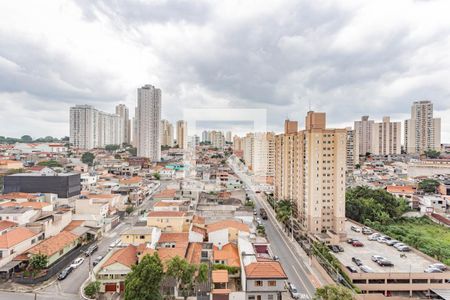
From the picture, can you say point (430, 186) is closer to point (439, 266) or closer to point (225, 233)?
point (439, 266)

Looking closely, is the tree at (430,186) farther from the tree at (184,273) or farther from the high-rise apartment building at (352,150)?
the tree at (184,273)

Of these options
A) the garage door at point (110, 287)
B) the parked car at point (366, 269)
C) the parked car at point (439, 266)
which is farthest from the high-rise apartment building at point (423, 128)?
the garage door at point (110, 287)

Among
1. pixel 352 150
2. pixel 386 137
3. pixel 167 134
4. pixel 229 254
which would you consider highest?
pixel 167 134

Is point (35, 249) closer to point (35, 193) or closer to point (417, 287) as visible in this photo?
point (35, 193)

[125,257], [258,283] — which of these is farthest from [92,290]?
[258,283]

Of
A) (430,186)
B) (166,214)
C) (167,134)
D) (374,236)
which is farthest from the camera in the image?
(167,134)

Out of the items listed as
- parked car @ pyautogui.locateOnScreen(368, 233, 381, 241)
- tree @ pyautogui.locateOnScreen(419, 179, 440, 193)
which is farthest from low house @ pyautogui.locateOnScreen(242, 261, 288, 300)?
tree @ pyautogui.locateOnScreen(419, 179, 440, 193)
